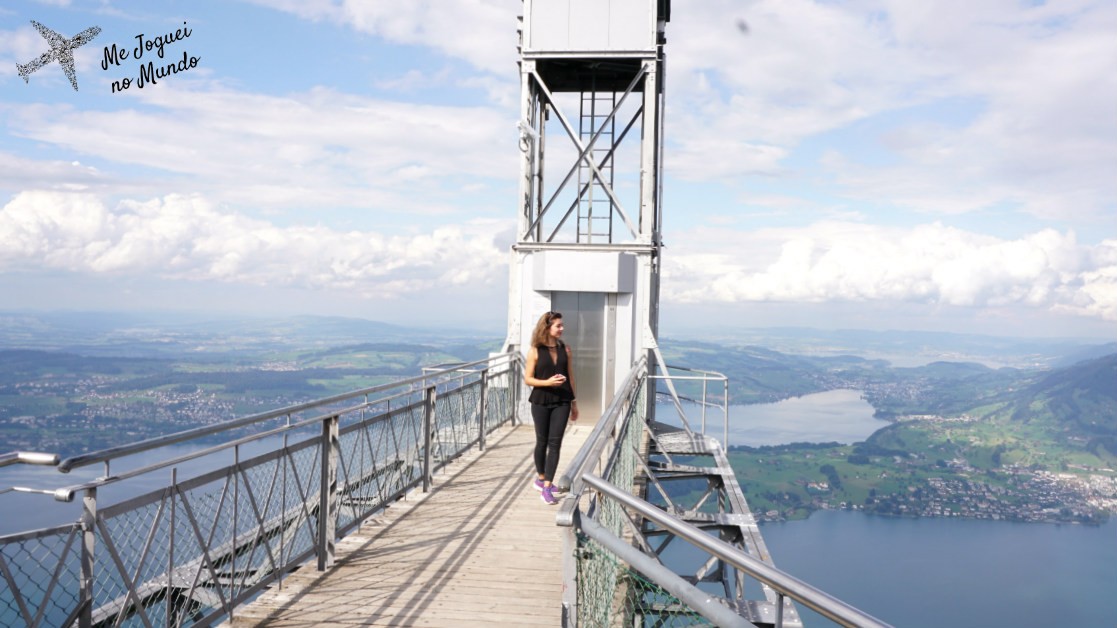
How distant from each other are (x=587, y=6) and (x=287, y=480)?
472 inches

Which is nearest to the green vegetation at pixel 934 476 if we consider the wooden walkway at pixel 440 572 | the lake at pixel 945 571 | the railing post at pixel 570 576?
the lake at pixel 945 571

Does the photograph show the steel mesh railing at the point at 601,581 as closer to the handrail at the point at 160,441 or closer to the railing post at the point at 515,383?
the handrail at the point at 160,441

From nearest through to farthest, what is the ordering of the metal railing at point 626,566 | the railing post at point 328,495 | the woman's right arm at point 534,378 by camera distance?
the metal railing at point 626,566
the railing post at point 328,495
the woman's right arm at point 534,378

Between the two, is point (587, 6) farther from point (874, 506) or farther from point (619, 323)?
point (874, 506)

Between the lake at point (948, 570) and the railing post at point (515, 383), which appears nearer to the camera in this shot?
the railing post at point (515, 383)

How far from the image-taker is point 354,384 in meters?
149

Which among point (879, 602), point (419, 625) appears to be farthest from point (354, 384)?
point (419, 625)

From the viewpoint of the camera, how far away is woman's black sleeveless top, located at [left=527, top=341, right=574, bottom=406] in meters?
7.81

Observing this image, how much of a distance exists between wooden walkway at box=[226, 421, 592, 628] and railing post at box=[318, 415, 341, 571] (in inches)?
5.7

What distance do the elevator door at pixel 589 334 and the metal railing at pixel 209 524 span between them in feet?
20.8

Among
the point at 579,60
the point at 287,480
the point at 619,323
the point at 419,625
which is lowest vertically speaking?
the point at 419,625

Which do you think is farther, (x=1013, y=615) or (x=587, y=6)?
(x=1013, y=615)

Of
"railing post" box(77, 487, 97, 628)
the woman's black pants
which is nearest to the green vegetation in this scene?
the woman's black pants

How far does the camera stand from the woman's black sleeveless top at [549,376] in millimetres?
7809
